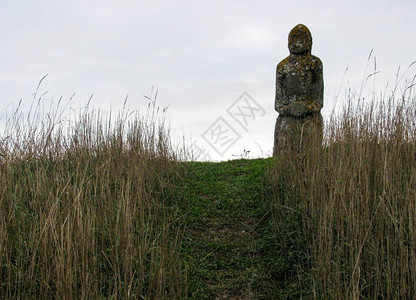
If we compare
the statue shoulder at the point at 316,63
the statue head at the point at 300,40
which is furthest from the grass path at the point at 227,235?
the statue head at the point at 300,40

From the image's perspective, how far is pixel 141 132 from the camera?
6.24m

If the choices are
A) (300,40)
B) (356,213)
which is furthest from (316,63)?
(356,213)

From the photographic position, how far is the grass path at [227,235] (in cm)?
382

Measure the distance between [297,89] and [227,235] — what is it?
2.86 meters

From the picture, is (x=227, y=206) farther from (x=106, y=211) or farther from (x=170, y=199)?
(x=106, y=211)

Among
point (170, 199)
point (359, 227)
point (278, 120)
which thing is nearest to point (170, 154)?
point (170, 199)

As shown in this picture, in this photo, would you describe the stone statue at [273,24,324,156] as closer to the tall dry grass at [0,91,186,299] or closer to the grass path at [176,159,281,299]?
the grass path at [176,159,281,299]

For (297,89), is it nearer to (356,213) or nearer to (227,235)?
(227,235)

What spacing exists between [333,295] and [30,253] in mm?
2371

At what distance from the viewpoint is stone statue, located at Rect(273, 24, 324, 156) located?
6.48 m

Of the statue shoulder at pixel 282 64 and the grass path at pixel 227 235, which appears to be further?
the statue shoulder at pixel 282 64

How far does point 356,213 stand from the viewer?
11.4ft

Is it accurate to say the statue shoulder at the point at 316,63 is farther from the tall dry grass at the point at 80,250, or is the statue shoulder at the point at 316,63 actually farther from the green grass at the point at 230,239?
the tall dry grass at the point at 80,250

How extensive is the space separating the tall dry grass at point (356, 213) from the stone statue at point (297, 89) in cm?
91
